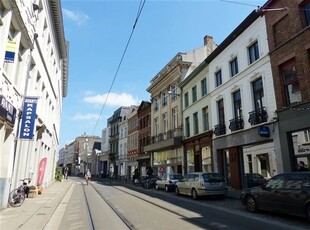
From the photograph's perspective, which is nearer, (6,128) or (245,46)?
(6,128)

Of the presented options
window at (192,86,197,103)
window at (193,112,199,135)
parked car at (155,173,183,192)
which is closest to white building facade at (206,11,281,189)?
parked car at (155,173,183,192)

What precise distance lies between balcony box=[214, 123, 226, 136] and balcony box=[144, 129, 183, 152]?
26.5ft

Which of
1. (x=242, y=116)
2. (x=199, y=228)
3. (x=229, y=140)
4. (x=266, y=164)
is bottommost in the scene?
(x=199, y=228)

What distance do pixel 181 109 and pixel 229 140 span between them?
11.1m

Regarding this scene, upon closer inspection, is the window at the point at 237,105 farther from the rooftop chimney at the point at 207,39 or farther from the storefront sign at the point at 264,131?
the rooftop chimney at the point at 207,39

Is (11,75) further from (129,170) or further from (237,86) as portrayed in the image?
(129,170)

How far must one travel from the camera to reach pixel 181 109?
3297 cm

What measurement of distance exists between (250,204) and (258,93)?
9.64m

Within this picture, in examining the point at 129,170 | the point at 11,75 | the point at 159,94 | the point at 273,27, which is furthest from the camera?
Result: the point at 129,170

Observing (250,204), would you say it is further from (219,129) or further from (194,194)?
(219,129)

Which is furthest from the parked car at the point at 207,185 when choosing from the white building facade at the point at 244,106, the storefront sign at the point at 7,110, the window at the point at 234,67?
the storefront sign at the point at 7,110

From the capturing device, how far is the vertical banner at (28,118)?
1377 cm

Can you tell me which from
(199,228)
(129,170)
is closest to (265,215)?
(199,228)

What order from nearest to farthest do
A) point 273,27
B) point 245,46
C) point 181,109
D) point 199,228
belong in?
point 199,228 < point 273,27 < point 245,46 < point 181,109
